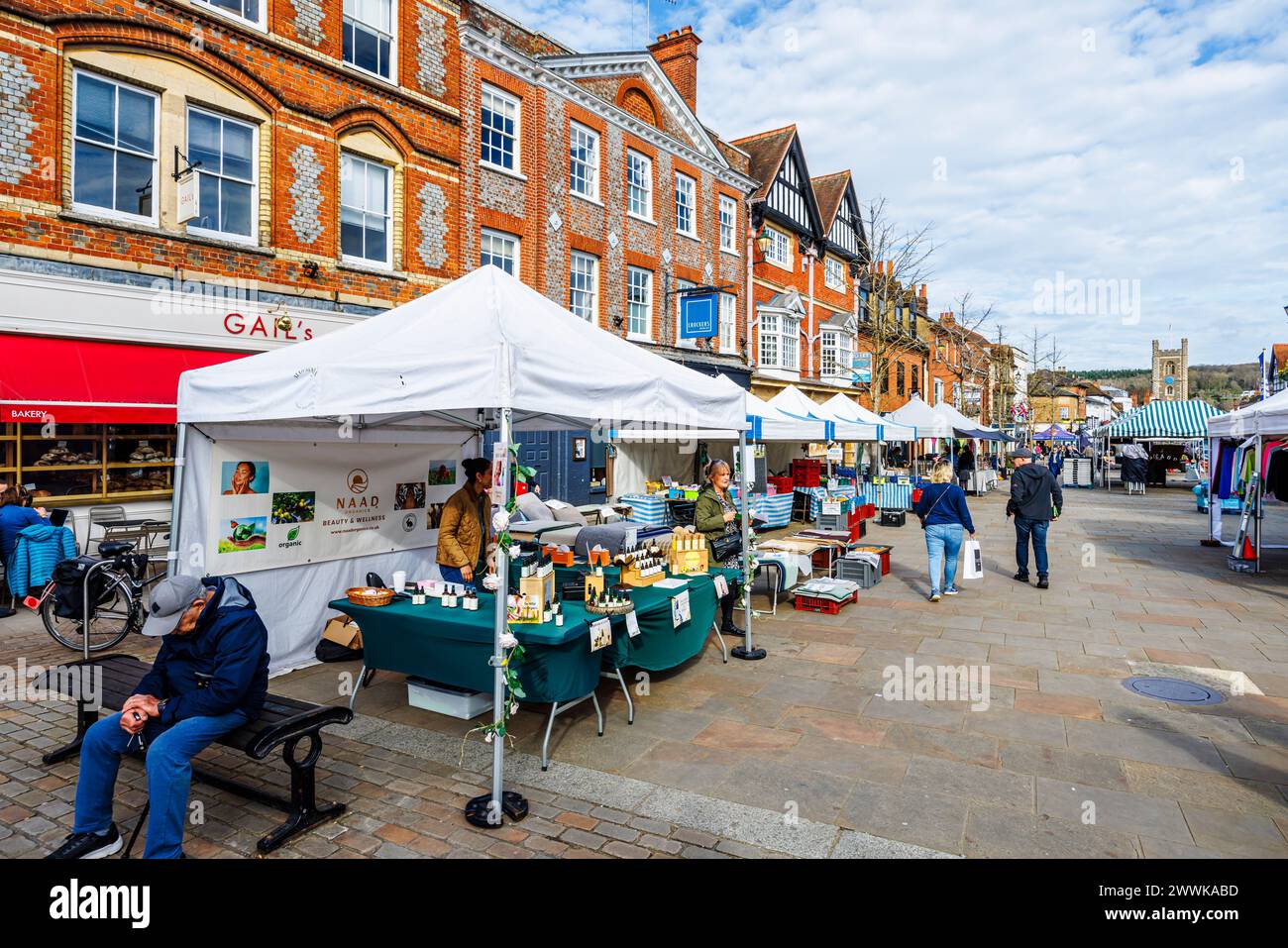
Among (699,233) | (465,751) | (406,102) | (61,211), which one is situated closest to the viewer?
(465,751)

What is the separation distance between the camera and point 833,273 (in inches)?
A: 1334

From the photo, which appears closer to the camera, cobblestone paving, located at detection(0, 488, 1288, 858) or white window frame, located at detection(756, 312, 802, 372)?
cobblestone paving, located at detection(0, 488, 1288, 858)

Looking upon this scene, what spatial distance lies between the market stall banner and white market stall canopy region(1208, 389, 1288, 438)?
11.1 m

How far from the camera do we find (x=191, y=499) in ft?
20.5

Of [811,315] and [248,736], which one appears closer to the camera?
[248,736]

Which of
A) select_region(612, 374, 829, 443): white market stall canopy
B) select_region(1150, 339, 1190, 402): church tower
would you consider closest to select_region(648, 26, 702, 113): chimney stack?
select_region(612, 374, 829, 443): white market stall canopy

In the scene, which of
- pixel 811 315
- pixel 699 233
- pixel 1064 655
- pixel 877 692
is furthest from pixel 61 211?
pixel 811 315

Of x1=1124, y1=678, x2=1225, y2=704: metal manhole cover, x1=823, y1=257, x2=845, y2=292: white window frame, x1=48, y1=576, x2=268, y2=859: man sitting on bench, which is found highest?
x1=823, y1=257, x2=845, y2=292: white window frame

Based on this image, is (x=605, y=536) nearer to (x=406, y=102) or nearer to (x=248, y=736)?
(x=248, y=736)

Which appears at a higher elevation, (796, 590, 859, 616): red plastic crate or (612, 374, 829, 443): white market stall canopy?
(612, 374, 829, 443): white market stall canopy

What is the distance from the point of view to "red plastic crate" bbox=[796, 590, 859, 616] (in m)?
9.38

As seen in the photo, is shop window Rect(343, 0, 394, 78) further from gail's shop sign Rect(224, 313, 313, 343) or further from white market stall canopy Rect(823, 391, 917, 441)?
white market stall canopy Rect(823, 391, 917, 441)

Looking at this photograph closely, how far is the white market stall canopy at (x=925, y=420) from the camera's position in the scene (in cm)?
2066

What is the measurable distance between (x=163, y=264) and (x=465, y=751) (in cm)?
947
